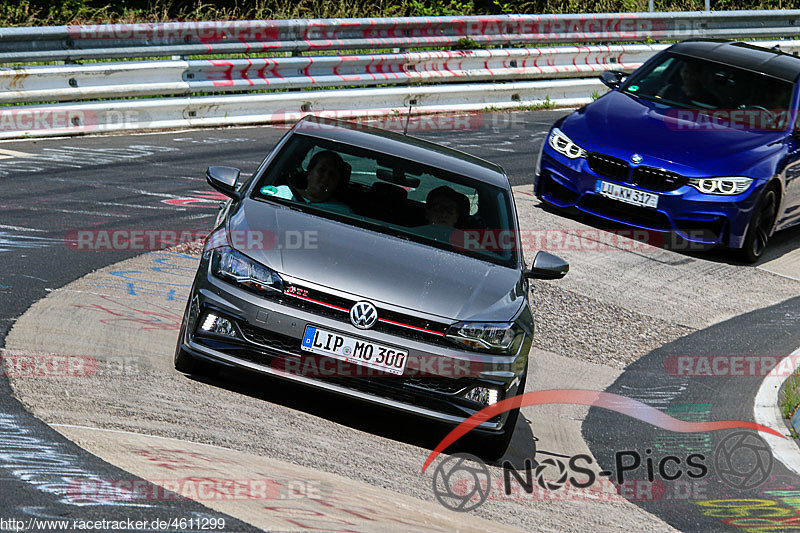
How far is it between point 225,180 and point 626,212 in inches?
209

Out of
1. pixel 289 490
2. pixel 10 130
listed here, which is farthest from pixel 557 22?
pixel 289 490

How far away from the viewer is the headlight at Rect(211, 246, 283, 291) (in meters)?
6.05

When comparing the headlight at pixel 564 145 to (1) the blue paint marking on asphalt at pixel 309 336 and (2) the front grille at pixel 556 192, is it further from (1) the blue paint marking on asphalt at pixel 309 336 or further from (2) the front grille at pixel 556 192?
(1) the blue paint marking on asphalt at pixel 309 336

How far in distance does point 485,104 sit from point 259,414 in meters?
11.1

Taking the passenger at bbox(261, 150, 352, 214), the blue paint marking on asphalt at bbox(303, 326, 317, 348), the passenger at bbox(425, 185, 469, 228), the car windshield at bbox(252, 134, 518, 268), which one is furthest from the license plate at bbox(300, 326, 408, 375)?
the passenger at bbox(425, 185, 469, 228)

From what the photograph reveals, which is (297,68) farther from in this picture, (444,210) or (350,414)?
(350,414)

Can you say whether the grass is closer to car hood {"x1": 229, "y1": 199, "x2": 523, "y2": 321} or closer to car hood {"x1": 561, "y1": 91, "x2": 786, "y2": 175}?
car hood {"x1": 229, "y1": 199, "x2": 523, "y2": 321}

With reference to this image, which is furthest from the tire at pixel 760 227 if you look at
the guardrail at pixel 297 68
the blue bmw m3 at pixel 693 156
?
the guardrail at pixel 297 68

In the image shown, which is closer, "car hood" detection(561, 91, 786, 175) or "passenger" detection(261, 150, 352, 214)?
"passenger" detection(261, 150, 352, 214)

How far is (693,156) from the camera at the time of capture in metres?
11.2

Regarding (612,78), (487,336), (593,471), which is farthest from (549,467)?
(612,78)

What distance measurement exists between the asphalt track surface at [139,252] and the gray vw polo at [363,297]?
3.57ft

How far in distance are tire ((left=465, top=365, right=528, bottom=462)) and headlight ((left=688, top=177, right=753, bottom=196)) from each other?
5.13 meters

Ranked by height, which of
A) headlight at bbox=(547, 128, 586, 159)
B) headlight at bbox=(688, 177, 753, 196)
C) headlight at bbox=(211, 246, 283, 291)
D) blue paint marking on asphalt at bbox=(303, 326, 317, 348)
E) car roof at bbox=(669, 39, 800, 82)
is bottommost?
headlight at bbox=(688, 177, 753, 196)
